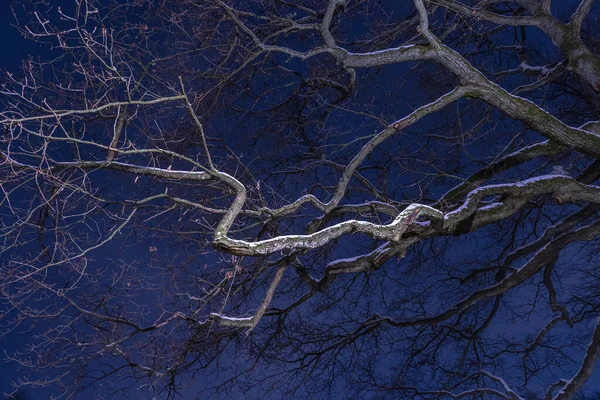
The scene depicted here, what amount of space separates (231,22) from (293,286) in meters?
4.14

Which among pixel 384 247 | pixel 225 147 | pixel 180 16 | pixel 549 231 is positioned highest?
pixel 549 231

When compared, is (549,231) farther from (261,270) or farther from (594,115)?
(261,270)

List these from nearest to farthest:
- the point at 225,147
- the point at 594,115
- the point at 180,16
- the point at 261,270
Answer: the point at 180,16
the point at 261,270
the point at 225,147
the point at 594,115

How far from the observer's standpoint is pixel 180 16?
23.6ft

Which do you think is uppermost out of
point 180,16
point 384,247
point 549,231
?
point 549,231

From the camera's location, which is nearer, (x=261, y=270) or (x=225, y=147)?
(x=261, y=270)

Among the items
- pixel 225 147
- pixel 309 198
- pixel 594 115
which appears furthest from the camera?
pixel 594 115

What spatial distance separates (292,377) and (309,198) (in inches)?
146

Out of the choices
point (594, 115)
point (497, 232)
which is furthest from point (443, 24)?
point (497, 232)

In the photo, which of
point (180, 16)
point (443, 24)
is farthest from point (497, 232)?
point (180, 16)

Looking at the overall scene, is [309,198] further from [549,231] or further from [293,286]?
[549,231]

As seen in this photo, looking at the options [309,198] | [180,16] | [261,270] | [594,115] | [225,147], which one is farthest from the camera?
[594,115]

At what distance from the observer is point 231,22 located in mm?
7852

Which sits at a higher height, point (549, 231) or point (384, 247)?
point (549, 231)
